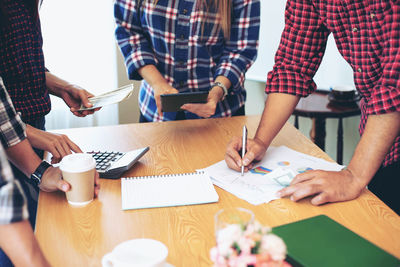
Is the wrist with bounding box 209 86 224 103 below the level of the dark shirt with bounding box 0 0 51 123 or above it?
below

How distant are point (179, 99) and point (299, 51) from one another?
0.43 m

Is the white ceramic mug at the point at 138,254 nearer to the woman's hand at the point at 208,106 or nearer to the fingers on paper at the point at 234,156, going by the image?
the fingers on paper at the point at 234,156

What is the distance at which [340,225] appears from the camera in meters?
0.87

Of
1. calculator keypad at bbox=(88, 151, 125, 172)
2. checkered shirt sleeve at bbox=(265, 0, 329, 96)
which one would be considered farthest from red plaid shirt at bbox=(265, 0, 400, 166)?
calculator keypad at bbox=(88, 151, 125, 172)

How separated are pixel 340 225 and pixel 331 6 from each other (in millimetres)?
657

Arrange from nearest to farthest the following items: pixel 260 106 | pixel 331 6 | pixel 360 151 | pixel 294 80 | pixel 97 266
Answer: pixel 97 266, pixel 360 151, pixel 331 6, pixel 294 80, pixel 260 106

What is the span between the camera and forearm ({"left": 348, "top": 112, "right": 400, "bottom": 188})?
3.35 ft

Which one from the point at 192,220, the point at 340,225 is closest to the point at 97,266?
the point at 192,220

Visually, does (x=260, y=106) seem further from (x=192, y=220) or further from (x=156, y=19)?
(x=192, y=220)

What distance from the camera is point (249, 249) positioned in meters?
0.54

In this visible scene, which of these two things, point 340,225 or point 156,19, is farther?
point 156,19

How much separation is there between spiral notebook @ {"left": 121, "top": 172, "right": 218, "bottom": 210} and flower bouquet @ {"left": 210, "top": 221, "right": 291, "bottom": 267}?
446 mm

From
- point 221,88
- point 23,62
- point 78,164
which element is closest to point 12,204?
point 78,164

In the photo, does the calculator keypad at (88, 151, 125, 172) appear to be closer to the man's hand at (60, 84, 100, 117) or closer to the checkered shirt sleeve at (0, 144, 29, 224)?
the man's hand at (60, 84, 100, 117)
